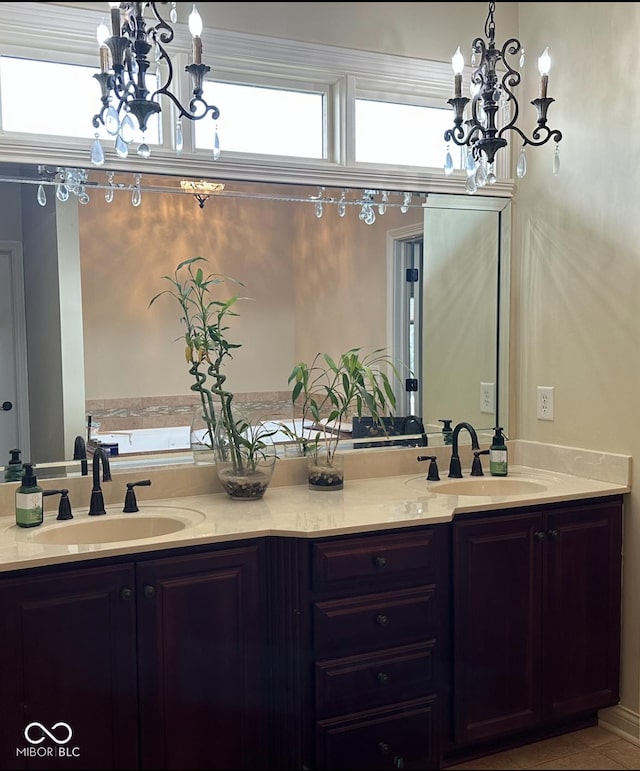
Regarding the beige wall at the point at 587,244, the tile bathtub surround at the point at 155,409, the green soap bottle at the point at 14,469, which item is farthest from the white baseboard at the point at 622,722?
the green soap bottle at the point at 14,469

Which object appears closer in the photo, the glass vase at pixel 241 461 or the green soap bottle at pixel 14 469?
the green soap bottle at pixel 14 469

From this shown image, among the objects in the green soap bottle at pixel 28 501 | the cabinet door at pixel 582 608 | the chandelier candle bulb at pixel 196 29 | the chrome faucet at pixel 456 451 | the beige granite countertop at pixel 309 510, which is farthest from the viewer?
the chrome faucet at pixel 456 451

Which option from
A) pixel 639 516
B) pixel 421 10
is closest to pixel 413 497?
pixel 639 516

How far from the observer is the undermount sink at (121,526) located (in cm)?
219

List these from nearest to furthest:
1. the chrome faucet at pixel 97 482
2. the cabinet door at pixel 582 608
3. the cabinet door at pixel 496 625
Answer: the chrome faucet at pixel 97 482, the cabinet door at pixel 496 625, the cabinet door at pixel 582 608

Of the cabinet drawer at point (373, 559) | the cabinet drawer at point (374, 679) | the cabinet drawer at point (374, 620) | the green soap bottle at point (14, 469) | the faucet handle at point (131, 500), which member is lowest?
the cabinet drawer at point (374, 679)

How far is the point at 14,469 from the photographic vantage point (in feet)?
7.55

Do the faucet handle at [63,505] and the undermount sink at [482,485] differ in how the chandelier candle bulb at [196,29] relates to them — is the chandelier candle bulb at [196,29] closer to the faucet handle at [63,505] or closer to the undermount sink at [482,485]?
the faucet handle at [63,505]

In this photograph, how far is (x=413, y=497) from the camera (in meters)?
2.54

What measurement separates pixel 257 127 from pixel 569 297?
1.33 metres

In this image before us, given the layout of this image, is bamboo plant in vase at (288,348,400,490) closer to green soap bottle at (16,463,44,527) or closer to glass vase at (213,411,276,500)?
glass vase at (213,411,276,500)

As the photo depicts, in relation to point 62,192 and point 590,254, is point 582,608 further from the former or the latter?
point 62,192

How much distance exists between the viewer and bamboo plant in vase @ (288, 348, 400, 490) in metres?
2.66

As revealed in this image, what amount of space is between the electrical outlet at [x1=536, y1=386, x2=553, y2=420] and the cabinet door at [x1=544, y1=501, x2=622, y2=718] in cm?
47
